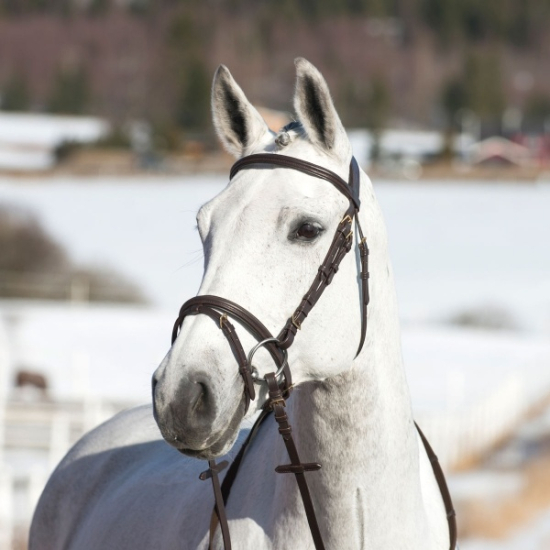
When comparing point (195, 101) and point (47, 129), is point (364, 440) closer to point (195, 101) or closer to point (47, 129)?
point (47, 129)

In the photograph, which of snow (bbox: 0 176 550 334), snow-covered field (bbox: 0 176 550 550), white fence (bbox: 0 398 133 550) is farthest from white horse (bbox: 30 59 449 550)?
snow (bbox: 0 176 550 334)

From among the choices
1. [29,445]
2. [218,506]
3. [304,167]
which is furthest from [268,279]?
[29,445]

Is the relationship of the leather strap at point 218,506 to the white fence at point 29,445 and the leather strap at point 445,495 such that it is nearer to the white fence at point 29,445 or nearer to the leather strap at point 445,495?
the leather strap at point 445,495

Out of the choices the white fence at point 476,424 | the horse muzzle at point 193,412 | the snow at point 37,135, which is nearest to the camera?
the horse muzzle at point 193,412

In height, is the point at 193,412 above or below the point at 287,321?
below

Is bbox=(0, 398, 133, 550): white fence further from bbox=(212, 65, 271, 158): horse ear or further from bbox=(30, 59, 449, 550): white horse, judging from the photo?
bbox=(212, 65, 271, 158): horse ear

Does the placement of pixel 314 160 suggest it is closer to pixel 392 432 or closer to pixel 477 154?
pixel 392 432

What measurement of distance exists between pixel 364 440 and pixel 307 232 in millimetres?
634

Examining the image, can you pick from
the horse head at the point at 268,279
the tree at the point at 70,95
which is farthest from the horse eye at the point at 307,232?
the tree at the point at 70,95

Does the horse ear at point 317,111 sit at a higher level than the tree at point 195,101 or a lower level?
lower

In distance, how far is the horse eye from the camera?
10.0ft

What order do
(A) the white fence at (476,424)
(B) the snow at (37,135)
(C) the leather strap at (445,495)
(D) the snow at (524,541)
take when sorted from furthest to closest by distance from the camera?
1. (B) the snow at (37,135)
2. (A) the white fence at (476,424)
3. (D) the snow at (524,541)
4. (C) the leather strap at (445,495)

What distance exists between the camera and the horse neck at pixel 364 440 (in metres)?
3.23

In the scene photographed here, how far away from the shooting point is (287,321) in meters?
3.02
